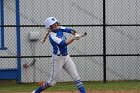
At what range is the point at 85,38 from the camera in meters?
15.3

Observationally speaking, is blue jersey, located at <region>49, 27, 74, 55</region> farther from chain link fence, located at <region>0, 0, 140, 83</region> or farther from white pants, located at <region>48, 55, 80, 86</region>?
chain link fence, located at <region>0, 0, 140, 83</region>

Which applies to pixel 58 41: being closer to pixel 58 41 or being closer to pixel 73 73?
pixel 58 41

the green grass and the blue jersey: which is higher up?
the blue jersey

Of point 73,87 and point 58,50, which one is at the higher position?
point 58,50

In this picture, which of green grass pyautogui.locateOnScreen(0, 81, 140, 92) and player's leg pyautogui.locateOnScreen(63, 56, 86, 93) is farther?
green grass pyautogui.locateOnScreen(0, 81, 140, 92)

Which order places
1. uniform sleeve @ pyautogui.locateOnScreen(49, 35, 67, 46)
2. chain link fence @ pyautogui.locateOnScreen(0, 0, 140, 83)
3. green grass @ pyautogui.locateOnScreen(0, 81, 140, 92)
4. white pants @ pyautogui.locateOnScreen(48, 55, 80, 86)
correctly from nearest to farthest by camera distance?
uniform sleeve @ pyautogui.locateOnScreen(49, 35, 67, 46) < white pants @ pyautogui.locateOnScreen(48, 55, 80, 86) < green grass @ pyautogui.locateOnScreen(0, 81, 140, 92) < chain link fence @ pyautogui.locateOnScreen(0, 0, 140, 83)

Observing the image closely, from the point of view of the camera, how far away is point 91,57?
15273 mm

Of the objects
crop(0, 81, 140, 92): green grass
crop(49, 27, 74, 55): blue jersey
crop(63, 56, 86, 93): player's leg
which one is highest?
crop(49, 27, 74, 55): blue jersey

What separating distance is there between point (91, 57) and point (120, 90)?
3.08m

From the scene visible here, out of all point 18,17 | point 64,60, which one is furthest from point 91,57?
point 64,60

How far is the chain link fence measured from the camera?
14.9 metres

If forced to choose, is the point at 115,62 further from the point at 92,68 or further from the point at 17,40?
the point at 17,40

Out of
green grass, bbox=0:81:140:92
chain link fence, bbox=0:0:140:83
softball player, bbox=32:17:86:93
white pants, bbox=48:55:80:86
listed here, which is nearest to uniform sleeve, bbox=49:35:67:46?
softball player, bbox=32:17:86:93

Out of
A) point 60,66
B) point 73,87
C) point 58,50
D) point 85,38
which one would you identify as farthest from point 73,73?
point 85,38
